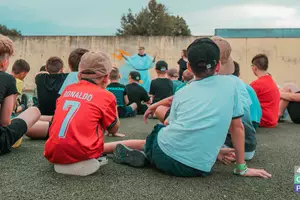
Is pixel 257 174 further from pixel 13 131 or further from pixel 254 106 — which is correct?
pixel 13 131

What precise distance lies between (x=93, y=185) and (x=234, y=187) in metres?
0.79

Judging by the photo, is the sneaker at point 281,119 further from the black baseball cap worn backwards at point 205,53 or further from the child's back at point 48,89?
the black baseball cap worn backwards at point 205,53

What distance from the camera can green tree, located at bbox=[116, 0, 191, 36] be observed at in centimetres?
3506

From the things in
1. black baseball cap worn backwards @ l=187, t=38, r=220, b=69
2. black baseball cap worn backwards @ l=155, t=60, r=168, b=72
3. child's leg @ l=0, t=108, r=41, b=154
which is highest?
black baseball cap worn backwards @ l=155, t=60, r=168, b=72

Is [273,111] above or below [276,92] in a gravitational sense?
below

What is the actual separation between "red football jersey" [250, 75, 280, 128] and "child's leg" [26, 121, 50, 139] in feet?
9.10

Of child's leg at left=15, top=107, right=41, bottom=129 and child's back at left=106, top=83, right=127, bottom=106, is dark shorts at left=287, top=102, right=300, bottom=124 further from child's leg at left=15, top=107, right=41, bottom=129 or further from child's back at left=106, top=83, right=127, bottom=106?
child's leg at left=15, top=107, right=41, bottom=129

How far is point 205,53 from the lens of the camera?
1848mm

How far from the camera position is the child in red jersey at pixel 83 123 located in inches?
73.7

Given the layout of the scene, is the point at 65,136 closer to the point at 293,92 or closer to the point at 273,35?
the point at 293,92

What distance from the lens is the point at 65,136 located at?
73.2 inches

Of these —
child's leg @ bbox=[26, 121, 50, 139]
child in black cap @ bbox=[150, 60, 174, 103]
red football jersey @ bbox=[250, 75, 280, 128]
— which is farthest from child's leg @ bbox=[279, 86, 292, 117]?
child's leg @ bbox=[26, 121, 50, 139]

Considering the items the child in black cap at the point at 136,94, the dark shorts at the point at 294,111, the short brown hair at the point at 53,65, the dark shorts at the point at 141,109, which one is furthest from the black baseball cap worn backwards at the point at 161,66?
the short brown hair at the point at 53,65

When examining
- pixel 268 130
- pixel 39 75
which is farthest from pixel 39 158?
pixel 268 130
